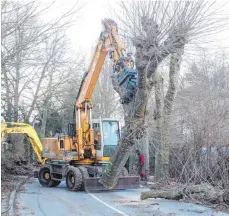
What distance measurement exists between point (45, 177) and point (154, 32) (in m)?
11.2

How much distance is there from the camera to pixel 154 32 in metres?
9.35

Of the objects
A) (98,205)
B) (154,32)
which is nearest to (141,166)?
(98,205)

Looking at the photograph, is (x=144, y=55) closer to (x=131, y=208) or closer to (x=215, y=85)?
(x=131, y=208)

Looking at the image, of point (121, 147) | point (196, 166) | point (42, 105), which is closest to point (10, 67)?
point (121, 147)

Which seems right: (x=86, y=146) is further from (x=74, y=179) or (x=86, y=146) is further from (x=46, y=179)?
(x=46, y=179)

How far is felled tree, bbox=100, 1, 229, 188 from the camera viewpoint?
9.02 m

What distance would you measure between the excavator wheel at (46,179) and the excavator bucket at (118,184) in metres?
3.19

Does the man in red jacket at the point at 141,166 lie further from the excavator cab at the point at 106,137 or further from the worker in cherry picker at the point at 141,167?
the excavator cab at the point at 106,137

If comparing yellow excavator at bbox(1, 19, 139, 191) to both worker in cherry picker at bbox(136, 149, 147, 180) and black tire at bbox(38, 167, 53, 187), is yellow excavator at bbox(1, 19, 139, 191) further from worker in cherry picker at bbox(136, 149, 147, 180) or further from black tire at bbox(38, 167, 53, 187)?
worker in cherry picker at bbox(136, 149, 147, 180)

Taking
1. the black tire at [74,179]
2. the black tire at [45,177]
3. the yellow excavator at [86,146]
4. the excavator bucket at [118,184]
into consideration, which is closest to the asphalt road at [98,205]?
the excavator bucket at [118,184]

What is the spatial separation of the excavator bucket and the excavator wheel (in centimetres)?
319

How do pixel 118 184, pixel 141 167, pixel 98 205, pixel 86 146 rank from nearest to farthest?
pixel 98 205 < pixel 118 184 < pixel 86 146 < pixel 141 167

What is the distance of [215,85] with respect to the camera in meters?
21.5

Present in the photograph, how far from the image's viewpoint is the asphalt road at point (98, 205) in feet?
36.1
